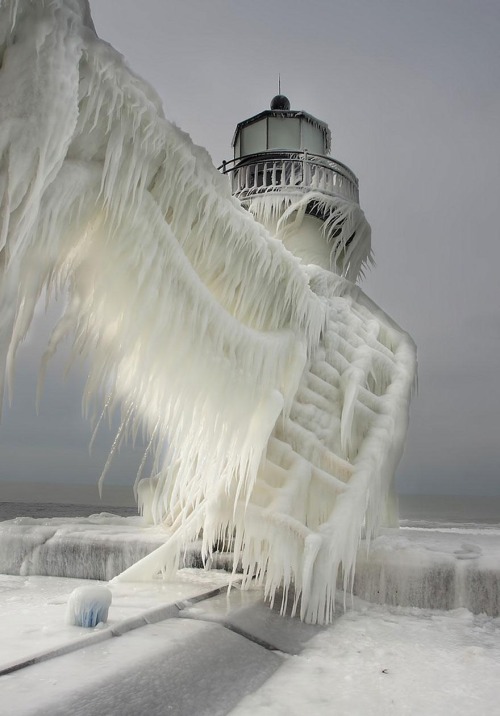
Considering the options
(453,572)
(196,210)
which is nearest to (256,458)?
(453,572)

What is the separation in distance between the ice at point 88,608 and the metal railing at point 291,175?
784cm

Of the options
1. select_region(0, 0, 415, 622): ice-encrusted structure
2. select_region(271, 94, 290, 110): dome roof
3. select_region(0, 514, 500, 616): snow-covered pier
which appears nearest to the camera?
select_region(0, 0, 415, 622): ice-encrusted structure

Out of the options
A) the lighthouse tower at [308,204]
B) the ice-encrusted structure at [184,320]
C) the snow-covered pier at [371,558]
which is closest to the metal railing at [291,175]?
the lighthouse tower at [308,204]

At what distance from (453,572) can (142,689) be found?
2.77 meters

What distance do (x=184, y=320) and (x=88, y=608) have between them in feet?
6.25

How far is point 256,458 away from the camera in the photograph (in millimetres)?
4715

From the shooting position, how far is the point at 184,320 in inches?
155

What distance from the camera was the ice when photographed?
3.34 m

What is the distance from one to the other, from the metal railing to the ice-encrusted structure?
4.41 m

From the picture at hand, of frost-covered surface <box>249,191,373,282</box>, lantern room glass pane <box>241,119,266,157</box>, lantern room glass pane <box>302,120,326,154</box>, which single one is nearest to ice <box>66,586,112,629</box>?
frost-covered surface <box>249,191,373,282</box>

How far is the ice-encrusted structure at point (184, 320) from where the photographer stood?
2.37m

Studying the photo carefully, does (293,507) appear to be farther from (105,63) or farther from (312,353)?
(105,63)

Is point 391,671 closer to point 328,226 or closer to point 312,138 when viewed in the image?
point 328,226

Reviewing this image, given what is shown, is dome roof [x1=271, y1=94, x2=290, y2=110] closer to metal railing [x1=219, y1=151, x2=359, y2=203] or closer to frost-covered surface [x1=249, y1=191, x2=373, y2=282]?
metal railing [x1=219, y1=151, x2=359, y2=203]
